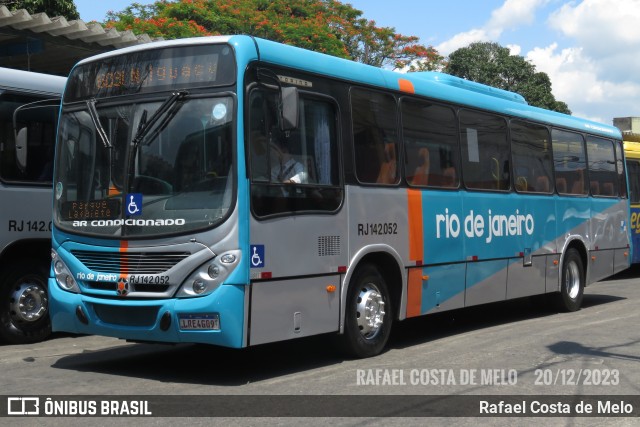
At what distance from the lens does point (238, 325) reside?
7680 millimetres

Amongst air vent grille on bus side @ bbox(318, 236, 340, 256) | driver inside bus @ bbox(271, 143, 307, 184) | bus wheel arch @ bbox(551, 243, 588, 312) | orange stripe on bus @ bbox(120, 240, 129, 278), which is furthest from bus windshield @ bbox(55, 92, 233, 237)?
bus wheel arch @ bbox(551, 243, 588, 312)

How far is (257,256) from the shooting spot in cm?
792

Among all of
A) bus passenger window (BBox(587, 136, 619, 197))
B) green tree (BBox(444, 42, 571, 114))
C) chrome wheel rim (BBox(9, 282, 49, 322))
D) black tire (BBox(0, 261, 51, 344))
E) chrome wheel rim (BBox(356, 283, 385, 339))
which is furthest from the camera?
green tree (BBox(444, 42, 571, 114))

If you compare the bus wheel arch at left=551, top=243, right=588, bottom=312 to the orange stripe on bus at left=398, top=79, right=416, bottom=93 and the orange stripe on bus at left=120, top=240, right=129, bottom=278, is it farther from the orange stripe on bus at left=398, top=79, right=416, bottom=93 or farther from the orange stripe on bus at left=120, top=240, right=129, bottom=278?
the orange stripe on bus at left=120, top=240, right=129, bottom=278

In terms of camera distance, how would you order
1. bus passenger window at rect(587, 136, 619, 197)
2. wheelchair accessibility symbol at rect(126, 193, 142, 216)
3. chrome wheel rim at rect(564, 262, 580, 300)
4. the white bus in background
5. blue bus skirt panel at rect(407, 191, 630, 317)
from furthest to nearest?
bus passenger window at rect(587, 136, 619, 197), chrome wheel rim at rect(564, 262, 580, 300), blue bus skirt panel at rect(407, 191, 630, 317), the white bus in background, wheelchair accessibility symbol at rect(126, 193, 142, 216)

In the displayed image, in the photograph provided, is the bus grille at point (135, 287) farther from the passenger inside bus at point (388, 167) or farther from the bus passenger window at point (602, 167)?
the bus passenger window at point (602, 167)

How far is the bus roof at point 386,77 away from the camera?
326 inches

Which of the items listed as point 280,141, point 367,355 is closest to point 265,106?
point 280,141

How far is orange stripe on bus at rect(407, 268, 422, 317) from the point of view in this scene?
10195mm

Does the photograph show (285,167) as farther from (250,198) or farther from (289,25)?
(289,25)

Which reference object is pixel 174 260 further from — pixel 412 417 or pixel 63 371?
pixel 412 417

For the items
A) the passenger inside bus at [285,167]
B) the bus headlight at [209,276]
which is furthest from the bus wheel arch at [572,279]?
the bus headlight at [209,276]

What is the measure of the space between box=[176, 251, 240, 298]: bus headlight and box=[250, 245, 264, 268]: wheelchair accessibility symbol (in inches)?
7.1

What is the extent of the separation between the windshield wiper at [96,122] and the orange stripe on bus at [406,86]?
3.56m
